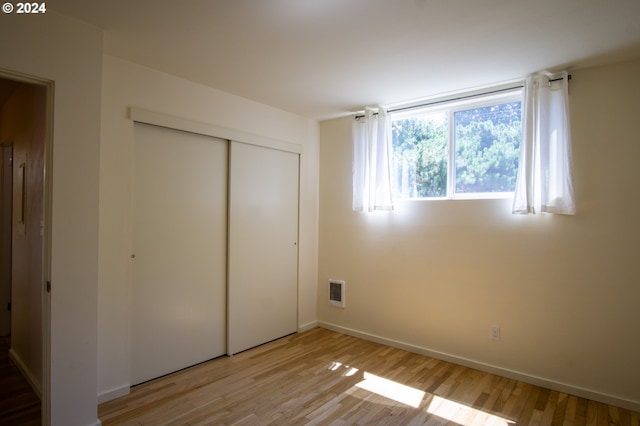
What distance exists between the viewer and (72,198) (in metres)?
2.05

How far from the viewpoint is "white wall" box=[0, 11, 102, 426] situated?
1971 millimetres

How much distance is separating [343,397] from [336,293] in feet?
5.28

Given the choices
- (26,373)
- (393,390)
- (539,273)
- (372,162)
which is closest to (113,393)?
(26,373)

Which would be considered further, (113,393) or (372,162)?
(372,162)

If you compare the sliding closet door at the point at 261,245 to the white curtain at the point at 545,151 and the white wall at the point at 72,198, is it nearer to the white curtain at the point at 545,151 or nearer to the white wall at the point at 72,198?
the white wall at the point at 72,198

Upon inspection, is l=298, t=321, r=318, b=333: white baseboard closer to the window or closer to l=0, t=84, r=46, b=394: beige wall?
the window

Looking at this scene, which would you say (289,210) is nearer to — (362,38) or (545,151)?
(362,38)

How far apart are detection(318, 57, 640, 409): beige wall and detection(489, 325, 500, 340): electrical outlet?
0.13 feet

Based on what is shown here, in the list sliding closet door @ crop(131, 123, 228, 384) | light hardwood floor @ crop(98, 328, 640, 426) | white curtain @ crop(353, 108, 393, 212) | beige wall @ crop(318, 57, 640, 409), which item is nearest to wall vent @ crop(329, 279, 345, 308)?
beige wall @ crop(318, 57, 640, 409)

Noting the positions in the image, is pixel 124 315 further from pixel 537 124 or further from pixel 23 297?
pixel 537 124

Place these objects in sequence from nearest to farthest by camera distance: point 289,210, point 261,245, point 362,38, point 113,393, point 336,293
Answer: point 362,38
point 113,393
point 261,245
point 289,210
point 336,293

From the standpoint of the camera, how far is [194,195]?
309 cm

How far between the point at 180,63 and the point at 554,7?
2.47 m

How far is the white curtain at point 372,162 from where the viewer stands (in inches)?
142
